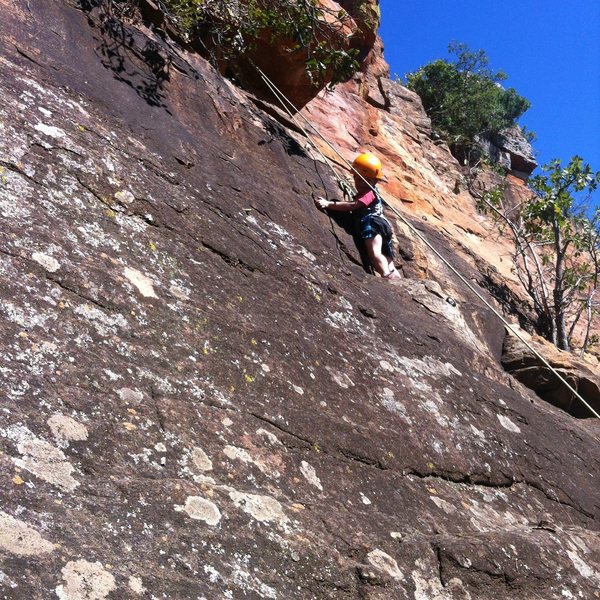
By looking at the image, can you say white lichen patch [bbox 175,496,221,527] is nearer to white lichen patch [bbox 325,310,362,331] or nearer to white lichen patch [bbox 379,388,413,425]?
white lichen patch [bbox 379,388,413,425]

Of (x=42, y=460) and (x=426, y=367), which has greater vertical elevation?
(x=426, y=367)

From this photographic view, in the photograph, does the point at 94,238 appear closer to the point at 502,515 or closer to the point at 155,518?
the point at 155,518

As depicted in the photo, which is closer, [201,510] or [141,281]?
[201,510]

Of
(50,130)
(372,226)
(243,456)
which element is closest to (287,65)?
(372,226)

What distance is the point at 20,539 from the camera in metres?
2.45

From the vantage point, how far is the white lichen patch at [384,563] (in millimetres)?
3355

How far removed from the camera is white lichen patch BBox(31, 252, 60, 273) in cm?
366

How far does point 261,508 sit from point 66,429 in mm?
928

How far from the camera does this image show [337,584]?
3.12 metres

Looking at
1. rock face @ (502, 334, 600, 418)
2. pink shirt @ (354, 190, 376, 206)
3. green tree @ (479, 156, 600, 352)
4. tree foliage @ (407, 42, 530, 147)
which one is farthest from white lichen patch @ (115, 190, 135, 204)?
tree foliage @ (407, 42, 530, 147)

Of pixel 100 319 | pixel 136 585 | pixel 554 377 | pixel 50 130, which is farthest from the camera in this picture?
pixel 554 377

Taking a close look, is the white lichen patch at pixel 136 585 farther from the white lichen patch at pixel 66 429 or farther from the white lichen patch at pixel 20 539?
the white lichen patch at pixel 66 429

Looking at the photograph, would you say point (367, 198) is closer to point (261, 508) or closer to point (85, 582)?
point (261, 508)

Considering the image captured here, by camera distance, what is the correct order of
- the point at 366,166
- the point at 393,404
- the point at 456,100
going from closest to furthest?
1. the point at 393,404
2. the point at 366,166
3. the point at 456,100
